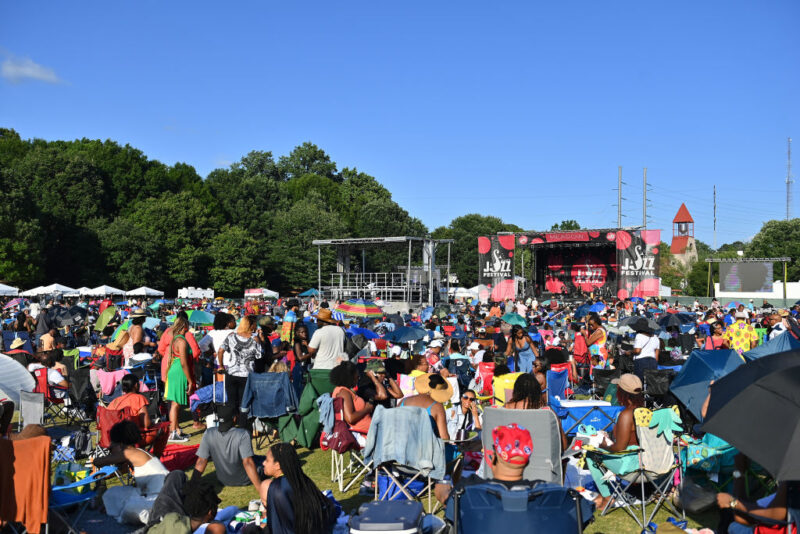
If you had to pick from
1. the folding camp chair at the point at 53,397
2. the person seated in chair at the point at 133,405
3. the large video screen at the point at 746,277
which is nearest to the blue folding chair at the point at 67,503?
the person seated in chair at the point at 133,405

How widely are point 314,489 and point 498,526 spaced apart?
107 cm

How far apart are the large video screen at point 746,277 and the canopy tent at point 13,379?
1518 inches

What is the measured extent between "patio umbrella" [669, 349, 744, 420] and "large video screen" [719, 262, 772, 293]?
1414 inches

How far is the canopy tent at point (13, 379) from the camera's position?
6.16m

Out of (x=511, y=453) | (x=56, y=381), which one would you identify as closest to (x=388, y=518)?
(x=511, y=453)

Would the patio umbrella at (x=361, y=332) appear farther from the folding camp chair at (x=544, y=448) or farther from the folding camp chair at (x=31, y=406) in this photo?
the folding camp chair at (x=544, y=448)

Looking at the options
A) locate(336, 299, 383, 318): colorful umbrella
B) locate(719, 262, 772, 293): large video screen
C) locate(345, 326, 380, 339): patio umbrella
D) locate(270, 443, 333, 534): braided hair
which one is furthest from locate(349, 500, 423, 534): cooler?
locate(719, 262, 772, 293): large video screen

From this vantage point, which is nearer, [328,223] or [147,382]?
[147,382]

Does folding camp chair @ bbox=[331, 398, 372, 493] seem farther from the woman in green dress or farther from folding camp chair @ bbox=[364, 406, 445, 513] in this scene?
the woman in green dress

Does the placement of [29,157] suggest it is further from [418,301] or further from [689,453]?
[689,453]

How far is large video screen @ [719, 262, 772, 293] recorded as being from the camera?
3731 cm

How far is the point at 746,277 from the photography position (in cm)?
3775

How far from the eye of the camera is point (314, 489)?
3.51m

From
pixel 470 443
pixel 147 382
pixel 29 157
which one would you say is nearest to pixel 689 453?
pixel 470 443
